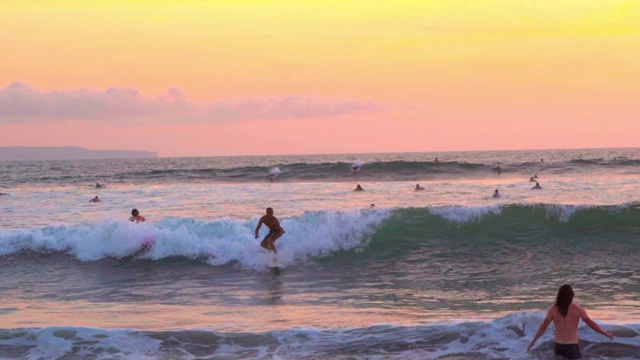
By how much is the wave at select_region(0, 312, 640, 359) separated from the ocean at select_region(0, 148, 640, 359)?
0.09ft

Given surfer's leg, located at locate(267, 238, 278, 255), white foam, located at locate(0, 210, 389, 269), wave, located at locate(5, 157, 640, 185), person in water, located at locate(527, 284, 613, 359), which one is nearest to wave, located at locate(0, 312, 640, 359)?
person in water, located at locate(527, 284, 613, 359)

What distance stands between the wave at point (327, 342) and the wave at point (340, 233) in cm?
741

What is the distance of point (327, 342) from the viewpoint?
33.0ft

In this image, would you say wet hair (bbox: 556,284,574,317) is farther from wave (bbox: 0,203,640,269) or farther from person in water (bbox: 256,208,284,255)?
person in water (bbox: 256,208,284,255)

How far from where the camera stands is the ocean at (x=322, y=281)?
10.0 meters

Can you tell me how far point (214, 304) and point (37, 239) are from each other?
9761 millimetres

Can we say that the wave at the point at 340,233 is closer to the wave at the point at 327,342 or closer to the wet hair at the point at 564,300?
the wave at the point at 327,342

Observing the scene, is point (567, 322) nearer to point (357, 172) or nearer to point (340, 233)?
point (340, 233)

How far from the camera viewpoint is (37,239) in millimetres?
20641

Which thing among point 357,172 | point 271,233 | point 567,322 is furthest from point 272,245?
point 357,172

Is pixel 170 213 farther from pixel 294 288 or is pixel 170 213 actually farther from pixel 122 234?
pixel 294 288

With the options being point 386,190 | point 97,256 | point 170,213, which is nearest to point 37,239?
point 97,256

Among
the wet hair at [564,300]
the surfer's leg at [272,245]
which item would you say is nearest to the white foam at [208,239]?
the surfer's leg at [272,245]

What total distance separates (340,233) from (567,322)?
11275mm
